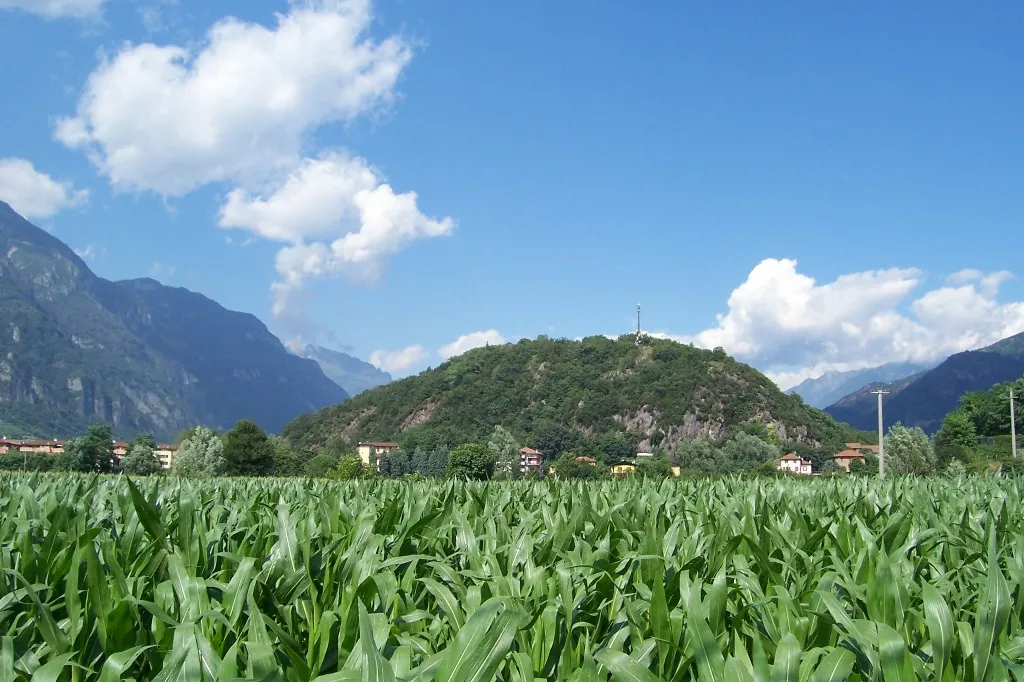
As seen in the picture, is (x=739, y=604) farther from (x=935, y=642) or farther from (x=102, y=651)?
(x=102, y=651)

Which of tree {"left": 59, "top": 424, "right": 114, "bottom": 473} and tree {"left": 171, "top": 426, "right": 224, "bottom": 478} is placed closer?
tree {"left": 171, "top": 426, "right": 224, "bottom": 478}

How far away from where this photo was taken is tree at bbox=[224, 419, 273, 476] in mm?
67625

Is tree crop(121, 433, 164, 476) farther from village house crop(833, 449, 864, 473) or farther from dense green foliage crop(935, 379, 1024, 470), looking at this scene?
village house crop(833, 449, 864, 473)

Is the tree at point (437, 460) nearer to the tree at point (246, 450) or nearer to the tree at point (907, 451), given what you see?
Answer: the tree at point (246, 450)

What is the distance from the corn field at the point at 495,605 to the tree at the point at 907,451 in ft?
195

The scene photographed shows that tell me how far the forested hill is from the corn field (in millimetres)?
110489

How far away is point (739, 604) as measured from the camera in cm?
221

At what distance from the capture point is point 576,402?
448 feet

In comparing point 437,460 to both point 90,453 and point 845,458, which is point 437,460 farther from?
point 845,458

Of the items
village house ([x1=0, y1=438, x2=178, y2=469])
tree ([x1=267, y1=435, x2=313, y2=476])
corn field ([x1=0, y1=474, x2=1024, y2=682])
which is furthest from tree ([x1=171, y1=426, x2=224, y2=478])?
corn field ([x1=0, y1=474, x2=1024, y2=682])

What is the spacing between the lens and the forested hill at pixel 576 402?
123 meters

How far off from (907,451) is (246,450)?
57.9 meters

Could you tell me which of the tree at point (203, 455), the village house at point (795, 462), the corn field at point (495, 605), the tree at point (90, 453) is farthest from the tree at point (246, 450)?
the corn field at point (495, 605)

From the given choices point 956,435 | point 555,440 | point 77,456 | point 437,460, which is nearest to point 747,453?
point 956,435
